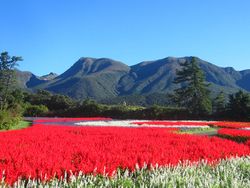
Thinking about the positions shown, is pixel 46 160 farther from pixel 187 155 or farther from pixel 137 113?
pixel 137 113

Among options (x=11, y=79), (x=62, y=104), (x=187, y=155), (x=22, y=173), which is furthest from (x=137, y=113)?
(x=11, y=79)

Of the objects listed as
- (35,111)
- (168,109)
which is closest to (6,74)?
(35,111)

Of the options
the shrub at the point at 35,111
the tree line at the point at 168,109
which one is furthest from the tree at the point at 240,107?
the shrub at the point at 35,111

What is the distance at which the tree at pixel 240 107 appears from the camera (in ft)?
150

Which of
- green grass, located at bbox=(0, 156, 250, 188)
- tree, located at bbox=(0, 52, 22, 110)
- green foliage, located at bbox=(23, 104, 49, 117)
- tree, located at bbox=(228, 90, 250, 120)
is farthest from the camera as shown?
tree, located at bbox=(0, 52, 22, 110)

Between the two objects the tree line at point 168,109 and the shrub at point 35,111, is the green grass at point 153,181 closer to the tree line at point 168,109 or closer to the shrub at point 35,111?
the tree line at point 168,109

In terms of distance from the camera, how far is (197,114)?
164 feet

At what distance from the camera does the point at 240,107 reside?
45.9m

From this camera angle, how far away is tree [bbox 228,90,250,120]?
45656 millimetres

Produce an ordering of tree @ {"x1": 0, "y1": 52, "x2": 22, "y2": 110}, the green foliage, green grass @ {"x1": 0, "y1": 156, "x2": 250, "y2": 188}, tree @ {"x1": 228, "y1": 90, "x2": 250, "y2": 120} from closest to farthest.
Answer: green grass @ {"x1": 0, "y1": 156, "x2": 250, "y2": 188}, tree @ {"x1": 228, "y1": 90, "x2": 250, "y2": 120}, the green foliage, tree @ {"x1": 0, "y1": 52, "x2": 22, "y2": 110}

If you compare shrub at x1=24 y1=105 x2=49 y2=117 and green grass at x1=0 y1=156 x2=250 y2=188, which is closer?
green grass at x1=0 y1=156 x2=250 y2=188

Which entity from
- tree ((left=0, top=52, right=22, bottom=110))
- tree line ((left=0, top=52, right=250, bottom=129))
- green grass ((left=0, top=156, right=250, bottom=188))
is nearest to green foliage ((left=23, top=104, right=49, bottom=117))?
tree line ((left=0, top=52, right=250, bottom=129))

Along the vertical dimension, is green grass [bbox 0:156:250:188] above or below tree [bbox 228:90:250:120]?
below

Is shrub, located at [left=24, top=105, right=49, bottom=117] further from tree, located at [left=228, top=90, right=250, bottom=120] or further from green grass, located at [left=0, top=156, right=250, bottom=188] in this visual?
green grass, located at [left=0, top=156, right=250, bottom=188]
